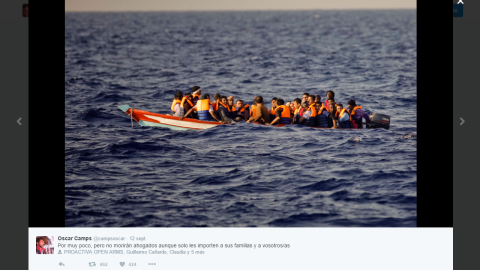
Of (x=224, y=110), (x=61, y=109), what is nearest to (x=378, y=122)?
(x=224, y=110)

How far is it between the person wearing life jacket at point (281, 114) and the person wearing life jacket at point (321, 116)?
3.47 feet

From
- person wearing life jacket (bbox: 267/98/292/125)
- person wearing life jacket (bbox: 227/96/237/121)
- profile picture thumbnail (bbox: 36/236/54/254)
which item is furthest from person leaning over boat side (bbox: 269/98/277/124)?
profile picture thumbnail (bbox: 36/236/54/254)

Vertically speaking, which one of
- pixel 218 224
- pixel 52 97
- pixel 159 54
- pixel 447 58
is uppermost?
pixel 159 54

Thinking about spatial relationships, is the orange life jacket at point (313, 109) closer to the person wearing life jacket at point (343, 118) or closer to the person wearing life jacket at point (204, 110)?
the person wearing life jacket at point (343, 118)

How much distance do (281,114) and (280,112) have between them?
0.28ft

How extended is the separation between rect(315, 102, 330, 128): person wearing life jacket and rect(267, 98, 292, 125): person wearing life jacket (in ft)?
3.47

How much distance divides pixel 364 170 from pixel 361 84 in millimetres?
15604

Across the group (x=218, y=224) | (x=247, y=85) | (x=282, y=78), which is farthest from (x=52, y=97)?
(x=282, y=78)

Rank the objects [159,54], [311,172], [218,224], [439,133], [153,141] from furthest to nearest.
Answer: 1. [159,54]
2. [153,141]
3. [311,172]
4. [439,133]
5. [218,224]

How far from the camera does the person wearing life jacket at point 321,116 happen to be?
64.0 feet

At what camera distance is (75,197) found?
43.5ft

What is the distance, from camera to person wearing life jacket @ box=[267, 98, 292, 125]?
19609 mm

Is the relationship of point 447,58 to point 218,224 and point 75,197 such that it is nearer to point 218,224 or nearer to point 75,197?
point 218,224
